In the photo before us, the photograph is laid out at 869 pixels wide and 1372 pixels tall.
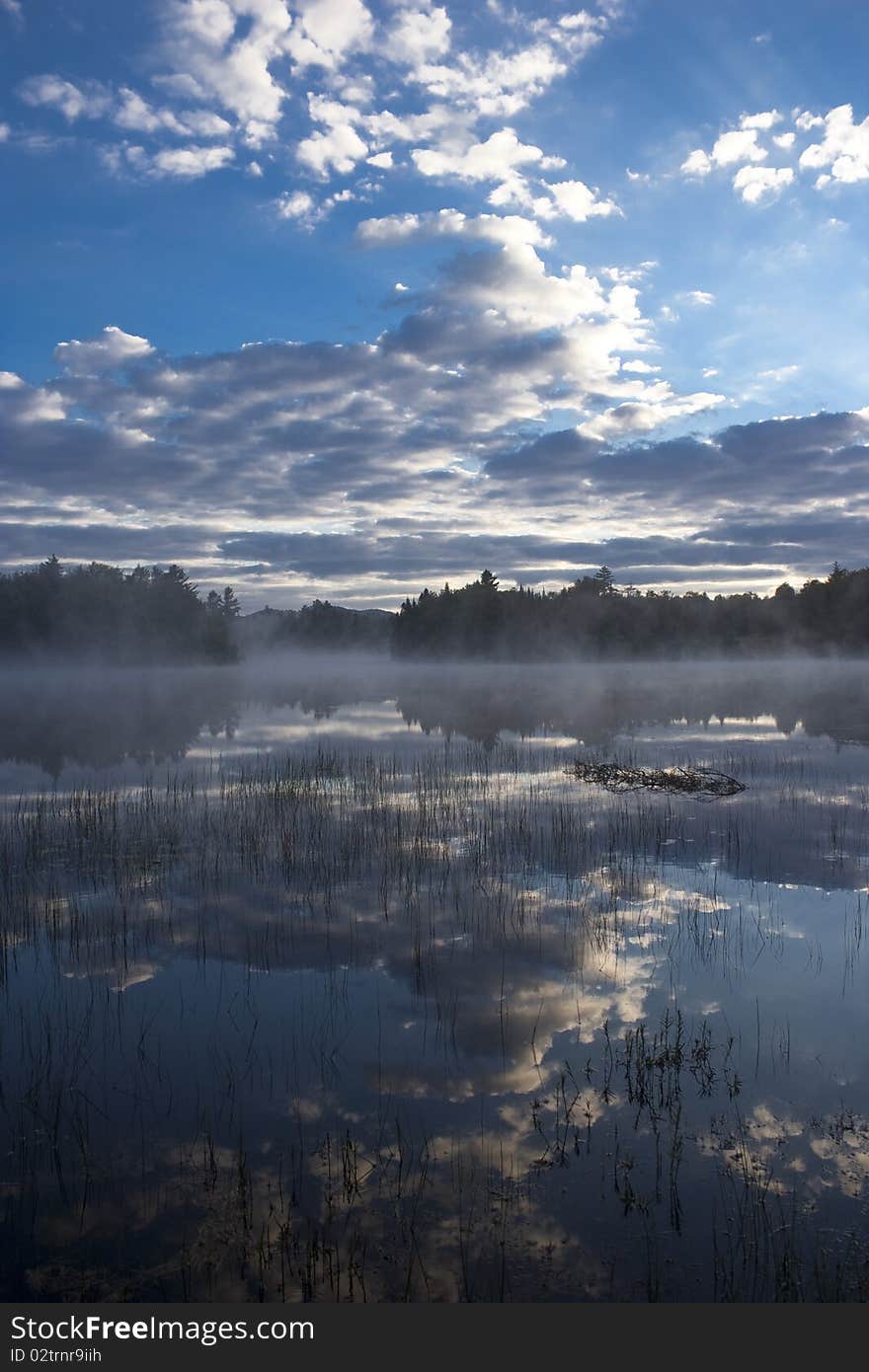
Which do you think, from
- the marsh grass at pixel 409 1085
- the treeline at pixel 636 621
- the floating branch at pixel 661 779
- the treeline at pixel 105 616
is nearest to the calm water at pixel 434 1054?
the marsh grass at pixel 409 1085

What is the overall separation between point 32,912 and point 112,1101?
5.04 meters

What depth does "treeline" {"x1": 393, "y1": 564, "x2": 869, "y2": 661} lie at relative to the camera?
12912 cm

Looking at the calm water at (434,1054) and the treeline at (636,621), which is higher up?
the treeline at (636,621)

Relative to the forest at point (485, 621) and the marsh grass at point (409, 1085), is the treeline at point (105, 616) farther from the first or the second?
the marsh grass at point (409, 1085)

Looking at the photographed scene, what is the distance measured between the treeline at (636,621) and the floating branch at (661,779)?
120 meters

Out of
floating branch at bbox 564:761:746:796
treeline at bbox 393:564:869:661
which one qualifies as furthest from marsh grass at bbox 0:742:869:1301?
treeline at bbox 393:564:869:661

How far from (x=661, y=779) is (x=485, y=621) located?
130879 millimetres

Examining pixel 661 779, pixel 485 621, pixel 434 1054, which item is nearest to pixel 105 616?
pixel 485 621

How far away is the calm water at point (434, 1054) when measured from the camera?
13.9 ft

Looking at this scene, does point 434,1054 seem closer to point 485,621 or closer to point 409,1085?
point 409,1085

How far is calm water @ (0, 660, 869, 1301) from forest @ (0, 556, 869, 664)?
10450cm

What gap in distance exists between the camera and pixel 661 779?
61.4 feet

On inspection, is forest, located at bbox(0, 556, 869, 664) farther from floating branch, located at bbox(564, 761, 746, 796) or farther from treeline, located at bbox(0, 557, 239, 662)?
floating branch, located at bbox(564, 761, 746, 796)

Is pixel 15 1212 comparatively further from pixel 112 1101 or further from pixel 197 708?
pixel 197 708
